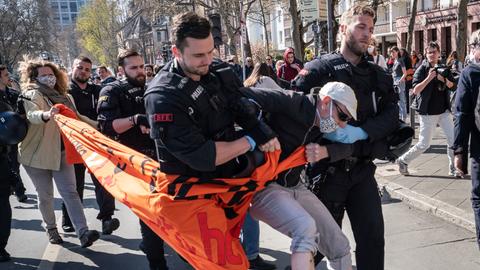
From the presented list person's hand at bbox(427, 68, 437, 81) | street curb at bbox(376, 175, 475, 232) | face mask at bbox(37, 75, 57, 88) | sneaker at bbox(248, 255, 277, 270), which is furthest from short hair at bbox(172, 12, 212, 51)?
person's hand at bbox(427, 68, 437, 81)

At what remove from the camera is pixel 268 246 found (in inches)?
186

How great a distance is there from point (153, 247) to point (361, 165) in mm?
1776

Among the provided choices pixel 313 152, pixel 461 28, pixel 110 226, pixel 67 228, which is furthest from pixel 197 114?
pixel 461 28

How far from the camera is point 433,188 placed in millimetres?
5922

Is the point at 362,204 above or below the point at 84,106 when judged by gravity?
below

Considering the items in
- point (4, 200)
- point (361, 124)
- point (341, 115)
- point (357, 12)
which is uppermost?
point (357, 12)

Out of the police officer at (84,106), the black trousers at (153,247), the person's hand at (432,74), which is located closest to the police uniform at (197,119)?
the black trousers at (153,247)

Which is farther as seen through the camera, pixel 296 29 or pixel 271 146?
pixel 296 29

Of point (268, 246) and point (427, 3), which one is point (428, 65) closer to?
point (268, 246)

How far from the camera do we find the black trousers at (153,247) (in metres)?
3.81

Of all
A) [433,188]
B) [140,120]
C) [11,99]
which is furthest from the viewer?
→ [11,99]

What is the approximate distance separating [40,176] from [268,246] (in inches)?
95.3

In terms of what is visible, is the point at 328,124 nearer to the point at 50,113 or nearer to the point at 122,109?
the point at 122,109

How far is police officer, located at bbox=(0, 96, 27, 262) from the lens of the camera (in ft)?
14.6
